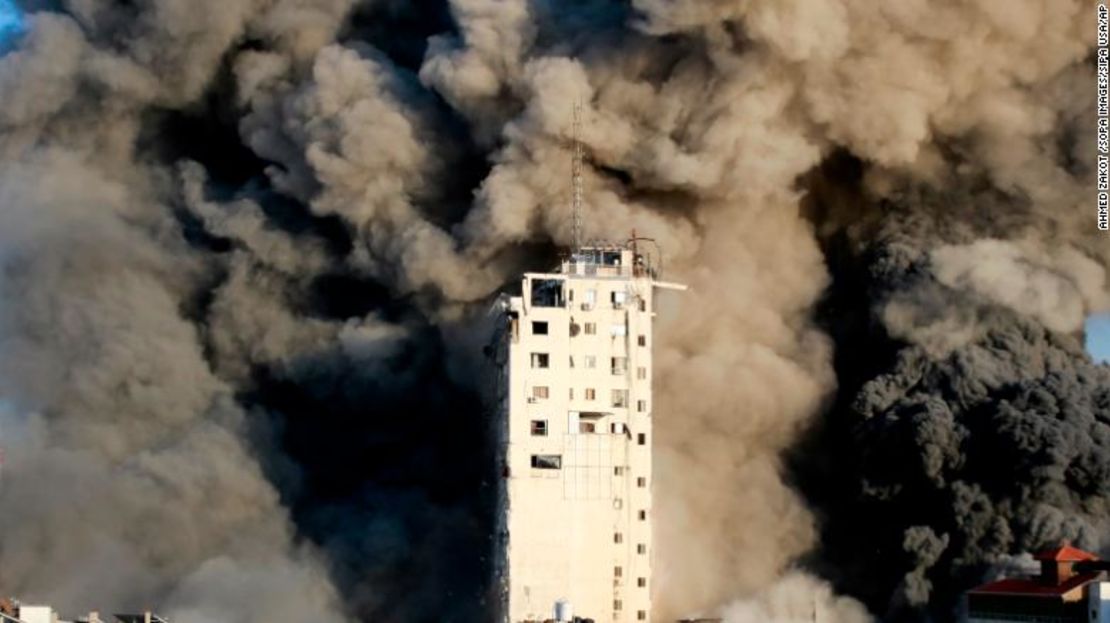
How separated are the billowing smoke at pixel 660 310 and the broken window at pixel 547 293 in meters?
1.91

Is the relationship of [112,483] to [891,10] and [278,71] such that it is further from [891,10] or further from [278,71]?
[891,10]

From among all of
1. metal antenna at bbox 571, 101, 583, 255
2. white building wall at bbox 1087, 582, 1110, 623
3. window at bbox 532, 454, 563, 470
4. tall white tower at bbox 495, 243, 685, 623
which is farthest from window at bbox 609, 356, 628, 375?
white building wall at bbox 1087, 582, 1110, 623

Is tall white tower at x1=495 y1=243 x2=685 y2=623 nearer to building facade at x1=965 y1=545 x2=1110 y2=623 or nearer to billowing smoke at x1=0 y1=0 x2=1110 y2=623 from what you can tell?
billowing smoke at x1=0 y1=0 x2=1110 y2=623

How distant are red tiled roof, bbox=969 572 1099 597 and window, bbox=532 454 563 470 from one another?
33.6 ft

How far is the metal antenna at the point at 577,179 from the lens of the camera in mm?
81125

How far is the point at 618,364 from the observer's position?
7956 cm

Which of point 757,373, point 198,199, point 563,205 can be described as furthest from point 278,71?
point 757,373

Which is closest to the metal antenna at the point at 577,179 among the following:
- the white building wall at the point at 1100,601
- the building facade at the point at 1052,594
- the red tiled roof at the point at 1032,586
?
the red tiled roof at the point at 1032,586

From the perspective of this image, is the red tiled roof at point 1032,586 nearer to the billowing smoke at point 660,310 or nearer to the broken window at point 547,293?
the billowing smoke at point 660,310

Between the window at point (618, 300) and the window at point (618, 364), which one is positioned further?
the window at point (618, 300)

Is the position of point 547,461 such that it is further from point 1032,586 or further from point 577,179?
point 1032,586

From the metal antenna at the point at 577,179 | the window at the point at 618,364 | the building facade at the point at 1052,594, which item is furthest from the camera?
the metal antenna at the point at 577,179

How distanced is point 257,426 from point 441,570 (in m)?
6.66

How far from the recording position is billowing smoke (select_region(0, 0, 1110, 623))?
3135 inches
